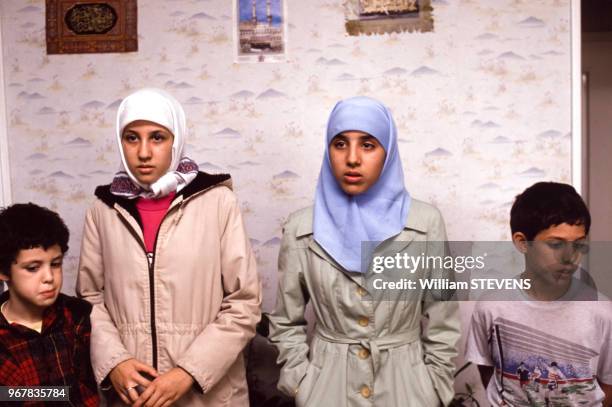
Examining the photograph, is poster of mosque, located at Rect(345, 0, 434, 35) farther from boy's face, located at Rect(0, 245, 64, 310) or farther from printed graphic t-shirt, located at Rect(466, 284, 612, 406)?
boy's face, located at Rect(0, 245, 64, 310)

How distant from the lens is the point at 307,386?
163 cm

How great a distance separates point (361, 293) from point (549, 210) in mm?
566

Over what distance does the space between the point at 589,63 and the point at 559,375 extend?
2.75 meters

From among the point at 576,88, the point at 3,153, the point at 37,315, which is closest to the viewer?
the point at 37,315

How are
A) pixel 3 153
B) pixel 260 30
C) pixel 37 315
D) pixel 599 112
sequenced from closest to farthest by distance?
pixel 37 315 < pixel 260 30 < pixel 3 153 < pixel 599 112

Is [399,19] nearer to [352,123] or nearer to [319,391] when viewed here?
[352,123]

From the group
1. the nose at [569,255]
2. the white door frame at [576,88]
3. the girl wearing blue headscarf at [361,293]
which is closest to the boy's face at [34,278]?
the girl wearing blue headscarf at [361,293]

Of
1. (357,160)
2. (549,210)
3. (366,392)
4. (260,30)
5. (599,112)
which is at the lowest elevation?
(366,392)

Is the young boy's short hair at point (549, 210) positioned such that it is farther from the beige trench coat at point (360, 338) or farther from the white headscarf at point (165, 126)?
the white headscarf at point (165, 126)

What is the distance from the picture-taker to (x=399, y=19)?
2.37 metres

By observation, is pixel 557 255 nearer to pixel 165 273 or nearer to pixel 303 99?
pixel 165 273

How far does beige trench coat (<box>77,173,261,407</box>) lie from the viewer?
163 cm

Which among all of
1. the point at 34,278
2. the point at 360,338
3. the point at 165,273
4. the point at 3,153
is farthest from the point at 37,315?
the point at 3,153

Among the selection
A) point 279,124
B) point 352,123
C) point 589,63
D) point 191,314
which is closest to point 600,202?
point 589,63
